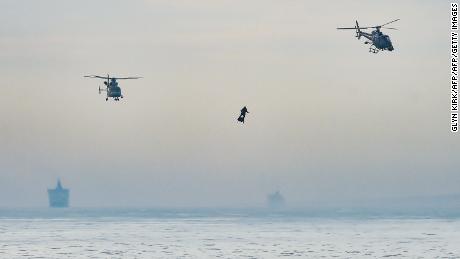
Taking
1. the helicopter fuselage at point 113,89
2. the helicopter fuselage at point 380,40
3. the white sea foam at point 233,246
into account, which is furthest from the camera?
the helicopter fuselage at point 113,89

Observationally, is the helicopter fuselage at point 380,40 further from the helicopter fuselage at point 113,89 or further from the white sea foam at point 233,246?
the helicopter fuselage at point 113,89

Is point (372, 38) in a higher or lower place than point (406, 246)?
higher

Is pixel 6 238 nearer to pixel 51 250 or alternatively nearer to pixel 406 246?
pixel 51 250

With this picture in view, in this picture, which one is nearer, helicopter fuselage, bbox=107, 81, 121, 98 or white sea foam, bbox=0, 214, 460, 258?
white sea foam, bbox=0, 214, 460, 258

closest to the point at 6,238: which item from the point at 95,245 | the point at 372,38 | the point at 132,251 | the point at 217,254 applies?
the point at 95,245

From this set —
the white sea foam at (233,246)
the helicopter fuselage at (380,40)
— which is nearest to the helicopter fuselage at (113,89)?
the white sea foam at (233,246)

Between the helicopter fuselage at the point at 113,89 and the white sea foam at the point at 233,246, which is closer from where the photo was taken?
the white sea foam at the point at 233,246

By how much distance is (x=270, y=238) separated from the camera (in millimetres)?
177125

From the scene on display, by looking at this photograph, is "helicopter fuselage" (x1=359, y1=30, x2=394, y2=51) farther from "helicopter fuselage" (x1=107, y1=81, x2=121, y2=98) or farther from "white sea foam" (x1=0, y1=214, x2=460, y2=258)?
"helicopter fuselage" (x1=107, y1=81, x2=121, y2=98)

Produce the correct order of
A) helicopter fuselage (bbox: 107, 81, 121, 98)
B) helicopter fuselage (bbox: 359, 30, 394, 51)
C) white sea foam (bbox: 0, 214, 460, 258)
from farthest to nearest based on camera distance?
helicopter fuselage (bbox: 107, 81, 121, 98) → white sea foam (bbox: 0, 214, 460, 258) → helicopter fuselage (bbox: 359, 30, 394, 51)

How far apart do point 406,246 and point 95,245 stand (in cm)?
3972

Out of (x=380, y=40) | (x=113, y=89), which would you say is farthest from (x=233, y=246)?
(x=380, y=40)

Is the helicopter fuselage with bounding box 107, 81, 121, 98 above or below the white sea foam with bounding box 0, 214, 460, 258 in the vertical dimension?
above

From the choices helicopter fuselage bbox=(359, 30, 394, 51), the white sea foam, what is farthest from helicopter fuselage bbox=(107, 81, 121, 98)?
helicopter fuselage bbox=(359, 30, 394, 51)
